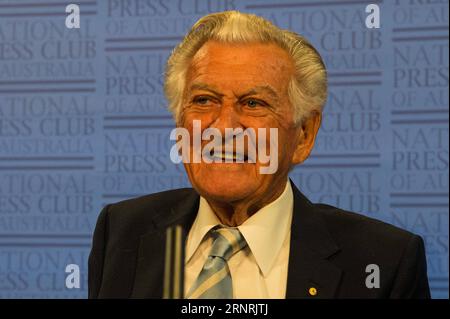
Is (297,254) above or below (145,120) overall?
below

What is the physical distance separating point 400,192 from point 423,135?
Result: 0.14 m

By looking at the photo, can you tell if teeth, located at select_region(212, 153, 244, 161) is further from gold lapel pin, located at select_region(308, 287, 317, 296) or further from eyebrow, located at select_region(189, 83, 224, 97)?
gold lapel pin, located at select_region(308, 287, 317, 296)

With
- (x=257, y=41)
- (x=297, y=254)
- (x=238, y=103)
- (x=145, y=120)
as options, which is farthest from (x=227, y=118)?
(x=145, y=120)

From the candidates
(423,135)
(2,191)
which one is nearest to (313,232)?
(423,135)

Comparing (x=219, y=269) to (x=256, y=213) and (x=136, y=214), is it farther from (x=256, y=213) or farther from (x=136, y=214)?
(x=136, y=214)

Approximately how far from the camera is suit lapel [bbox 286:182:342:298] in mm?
1204

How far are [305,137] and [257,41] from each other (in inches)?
8.2

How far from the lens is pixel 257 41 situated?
1248 mm

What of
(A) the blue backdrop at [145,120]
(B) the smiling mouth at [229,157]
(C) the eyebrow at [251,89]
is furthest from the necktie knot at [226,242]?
(A) the blue backdrop at [145,120]

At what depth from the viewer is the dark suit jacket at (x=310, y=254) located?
1.22 m

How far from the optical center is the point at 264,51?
125 cm

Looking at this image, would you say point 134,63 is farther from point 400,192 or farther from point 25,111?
point 400,192
